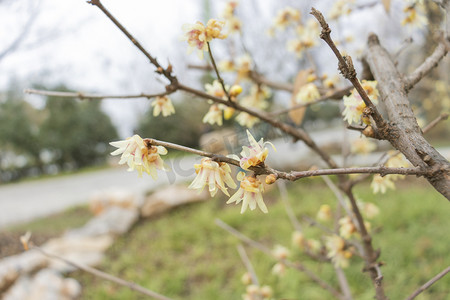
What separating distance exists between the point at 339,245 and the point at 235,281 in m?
1.68

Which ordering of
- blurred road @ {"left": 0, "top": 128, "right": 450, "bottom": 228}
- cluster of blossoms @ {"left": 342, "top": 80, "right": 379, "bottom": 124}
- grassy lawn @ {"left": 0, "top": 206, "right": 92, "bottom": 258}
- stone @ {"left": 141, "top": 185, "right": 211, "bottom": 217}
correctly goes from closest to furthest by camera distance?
cluster of blossoms @ {"left": 342, "top": 80, "right": 379, "bottom": 124}, grassy lawn @ {"left": 0, "top": 206, "right": 92, "bottom": 258}, stone @ {"left": 141, "top": 185, "right": 211, "bottom": 217}, blurred road @ {"left": 0, "top": 128, "right": 450, "bottom": 228}

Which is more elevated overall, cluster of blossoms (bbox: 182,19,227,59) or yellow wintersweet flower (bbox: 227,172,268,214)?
cluster of blossoms (bbox: 182,19,227,59)

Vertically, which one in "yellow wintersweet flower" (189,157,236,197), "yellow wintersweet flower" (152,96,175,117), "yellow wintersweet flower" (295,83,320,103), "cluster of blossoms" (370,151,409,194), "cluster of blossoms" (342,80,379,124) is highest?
"yellow wintersweet flower" (152,96,175,117)

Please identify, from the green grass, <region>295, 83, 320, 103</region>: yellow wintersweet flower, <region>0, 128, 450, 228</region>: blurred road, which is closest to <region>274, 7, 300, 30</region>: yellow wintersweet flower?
<region>295, 83, 320, 103</region>: yellow wintersweet flower

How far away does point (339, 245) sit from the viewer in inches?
34.1

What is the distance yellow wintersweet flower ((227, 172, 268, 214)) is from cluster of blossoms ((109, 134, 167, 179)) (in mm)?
108

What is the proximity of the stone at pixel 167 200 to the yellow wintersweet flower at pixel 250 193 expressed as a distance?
12.3 ft

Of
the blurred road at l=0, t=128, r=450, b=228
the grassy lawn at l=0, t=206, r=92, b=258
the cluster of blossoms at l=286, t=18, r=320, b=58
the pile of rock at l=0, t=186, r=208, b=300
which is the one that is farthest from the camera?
the blurred road at l=0, t=128, r=450, b=228

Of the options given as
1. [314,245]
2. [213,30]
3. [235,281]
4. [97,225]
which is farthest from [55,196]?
[213,30]

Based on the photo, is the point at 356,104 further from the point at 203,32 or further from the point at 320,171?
the point at 203,32

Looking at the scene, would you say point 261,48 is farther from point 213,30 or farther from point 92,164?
point 213,30

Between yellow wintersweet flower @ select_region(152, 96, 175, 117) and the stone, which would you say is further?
the stone

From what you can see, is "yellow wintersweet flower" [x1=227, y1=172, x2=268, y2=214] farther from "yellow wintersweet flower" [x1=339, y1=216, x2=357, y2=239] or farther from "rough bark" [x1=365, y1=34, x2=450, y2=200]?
"yellow wintersweet flower" [x1=339, y1=216, x2=357, y2=239]

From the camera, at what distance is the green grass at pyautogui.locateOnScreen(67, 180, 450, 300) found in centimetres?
218
